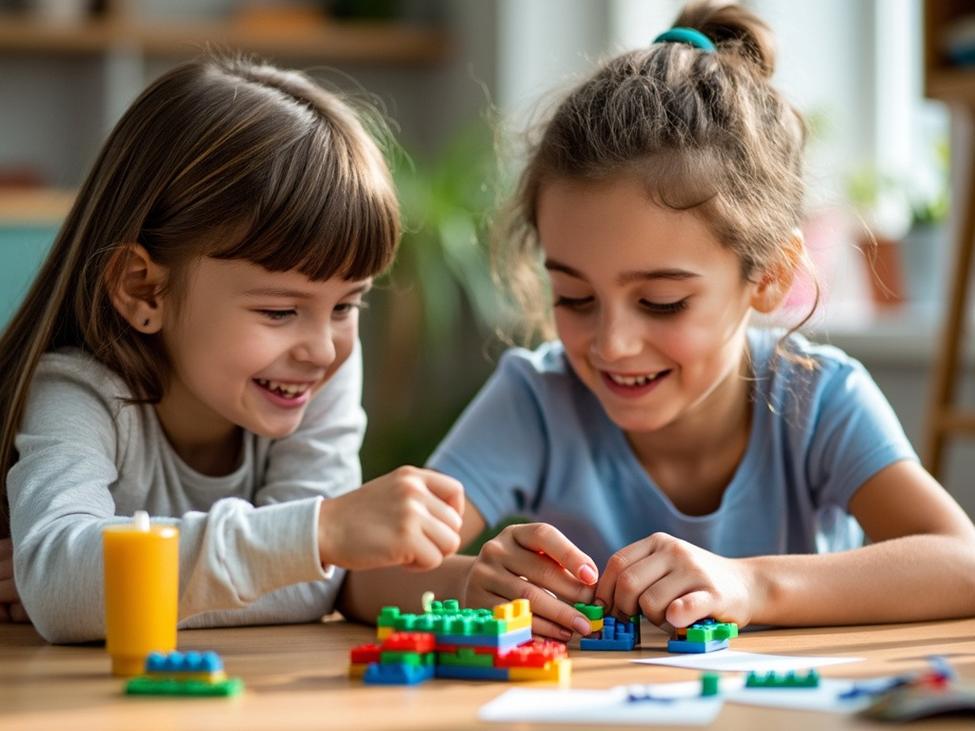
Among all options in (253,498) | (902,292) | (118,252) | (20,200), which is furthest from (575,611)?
(20,200)

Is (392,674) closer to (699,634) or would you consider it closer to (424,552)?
(424,552)

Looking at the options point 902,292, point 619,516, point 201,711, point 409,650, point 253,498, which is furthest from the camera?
point 902,292

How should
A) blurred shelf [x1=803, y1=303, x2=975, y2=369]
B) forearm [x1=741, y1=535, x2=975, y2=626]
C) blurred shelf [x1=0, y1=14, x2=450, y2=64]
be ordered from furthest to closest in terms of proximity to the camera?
blurred shelf [x1=0, y1=14, x2=450, y2=64], blurred shelf [x1=803, y1=303, x2=975, y2=369], forearm [x1=741, y1=535, x2=975, y2=626]

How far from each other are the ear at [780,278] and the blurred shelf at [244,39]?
261cm

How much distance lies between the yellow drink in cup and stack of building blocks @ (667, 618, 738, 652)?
43 centimetres

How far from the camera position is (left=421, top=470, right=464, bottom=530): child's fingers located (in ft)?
3.85

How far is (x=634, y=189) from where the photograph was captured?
58.9 inches

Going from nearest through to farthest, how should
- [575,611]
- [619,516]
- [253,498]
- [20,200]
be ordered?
[575,611] → [253,498] → [619,516] → [20,200]

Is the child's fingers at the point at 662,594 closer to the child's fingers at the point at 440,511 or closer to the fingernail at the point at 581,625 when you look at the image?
the fingernail at the point at 581,625

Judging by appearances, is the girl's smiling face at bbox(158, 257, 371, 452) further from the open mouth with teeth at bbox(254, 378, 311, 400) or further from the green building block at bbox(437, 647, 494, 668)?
the green building block at bbox(437, 647, 494, 668)

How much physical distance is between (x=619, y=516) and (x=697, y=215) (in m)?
0.41

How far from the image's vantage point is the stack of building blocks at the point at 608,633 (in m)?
1.22

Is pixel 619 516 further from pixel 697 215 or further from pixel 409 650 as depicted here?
pixel 409 650

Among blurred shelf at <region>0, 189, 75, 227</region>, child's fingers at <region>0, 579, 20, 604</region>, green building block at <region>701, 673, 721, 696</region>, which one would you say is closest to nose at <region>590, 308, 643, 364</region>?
green building block at <region>701, 673, 721, 696</region>
